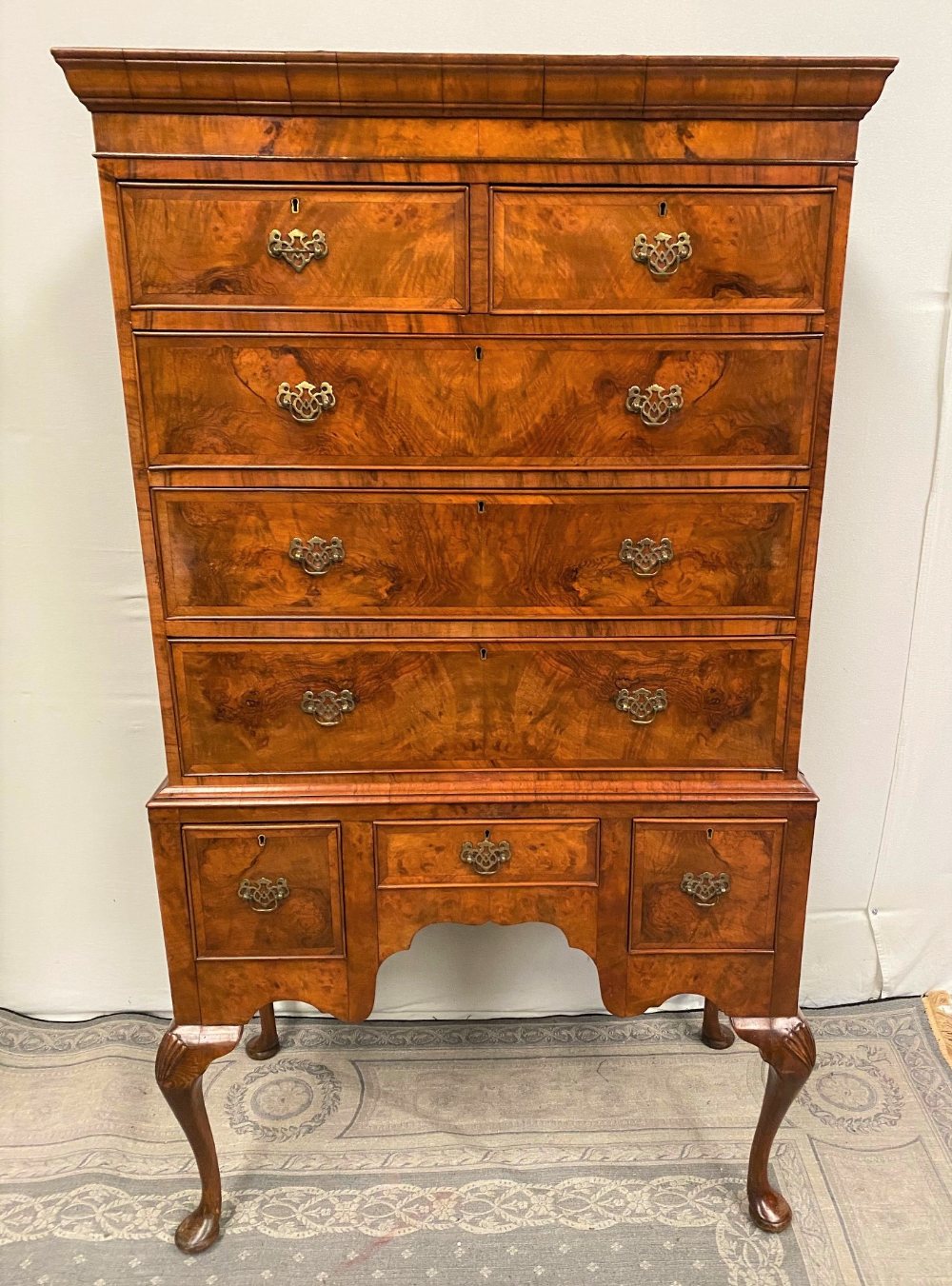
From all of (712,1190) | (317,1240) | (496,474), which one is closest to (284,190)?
(496,474)

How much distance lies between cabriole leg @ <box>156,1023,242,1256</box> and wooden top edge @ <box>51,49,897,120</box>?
147 centimetres

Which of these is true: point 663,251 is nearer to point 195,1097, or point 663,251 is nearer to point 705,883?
point 705,883

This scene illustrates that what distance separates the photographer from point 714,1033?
221 cm

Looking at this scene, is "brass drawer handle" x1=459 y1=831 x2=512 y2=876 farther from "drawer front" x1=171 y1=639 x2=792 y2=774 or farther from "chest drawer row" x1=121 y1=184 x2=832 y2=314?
"chest drawer row" x1=121 y1=184 x2=832 y2=314

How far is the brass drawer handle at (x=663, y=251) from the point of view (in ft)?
4.43

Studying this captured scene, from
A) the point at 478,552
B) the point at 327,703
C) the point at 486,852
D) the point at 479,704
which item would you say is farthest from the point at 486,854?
the point at 478,552

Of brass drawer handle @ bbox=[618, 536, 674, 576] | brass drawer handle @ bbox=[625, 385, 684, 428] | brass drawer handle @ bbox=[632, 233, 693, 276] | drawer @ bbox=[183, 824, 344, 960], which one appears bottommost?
drawer @ bbox=[183, 824, 344, 960]

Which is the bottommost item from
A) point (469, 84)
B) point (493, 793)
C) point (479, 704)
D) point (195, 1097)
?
point (195, 1097)

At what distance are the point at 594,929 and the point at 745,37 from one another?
69.6 inches

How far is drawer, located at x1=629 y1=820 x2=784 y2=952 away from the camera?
1.57 meters

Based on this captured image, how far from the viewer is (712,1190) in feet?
6.00

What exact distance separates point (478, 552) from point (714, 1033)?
4.64 ft

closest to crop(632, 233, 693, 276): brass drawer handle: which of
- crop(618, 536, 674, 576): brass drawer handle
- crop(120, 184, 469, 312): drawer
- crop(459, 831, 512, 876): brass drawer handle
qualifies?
crop(120, 184, 469, 312): drawer

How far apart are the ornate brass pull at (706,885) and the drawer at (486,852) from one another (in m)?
0.16
